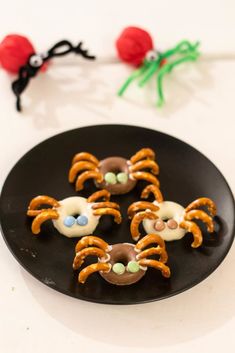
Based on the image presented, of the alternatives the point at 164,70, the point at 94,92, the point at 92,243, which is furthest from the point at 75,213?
the point at 164,70

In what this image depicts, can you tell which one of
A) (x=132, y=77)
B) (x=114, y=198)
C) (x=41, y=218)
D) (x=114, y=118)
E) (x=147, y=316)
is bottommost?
(x=147, y=316)

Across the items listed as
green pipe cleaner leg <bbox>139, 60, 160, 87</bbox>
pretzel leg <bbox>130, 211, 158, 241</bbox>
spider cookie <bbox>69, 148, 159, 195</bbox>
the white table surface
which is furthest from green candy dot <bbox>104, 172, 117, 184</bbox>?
green pipe cleaner leg <bbox>139, 60, 160, 87</bbox>

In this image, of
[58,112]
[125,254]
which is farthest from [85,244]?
[58,112]

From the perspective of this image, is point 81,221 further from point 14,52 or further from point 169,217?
point 14,52

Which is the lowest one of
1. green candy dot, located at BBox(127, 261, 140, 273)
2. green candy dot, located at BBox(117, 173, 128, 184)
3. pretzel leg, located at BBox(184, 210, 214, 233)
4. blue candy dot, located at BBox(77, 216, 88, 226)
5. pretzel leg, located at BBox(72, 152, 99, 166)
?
green candy dot, located at BBox(127, 261, 140, 273)

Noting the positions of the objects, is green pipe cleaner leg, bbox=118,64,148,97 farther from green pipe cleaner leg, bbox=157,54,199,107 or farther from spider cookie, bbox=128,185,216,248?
spider cookie, bbox=128,185,216,248

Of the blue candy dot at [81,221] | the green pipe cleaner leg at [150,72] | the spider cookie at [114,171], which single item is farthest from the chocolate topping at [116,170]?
the green pipe cleaner leg at [150,72]
